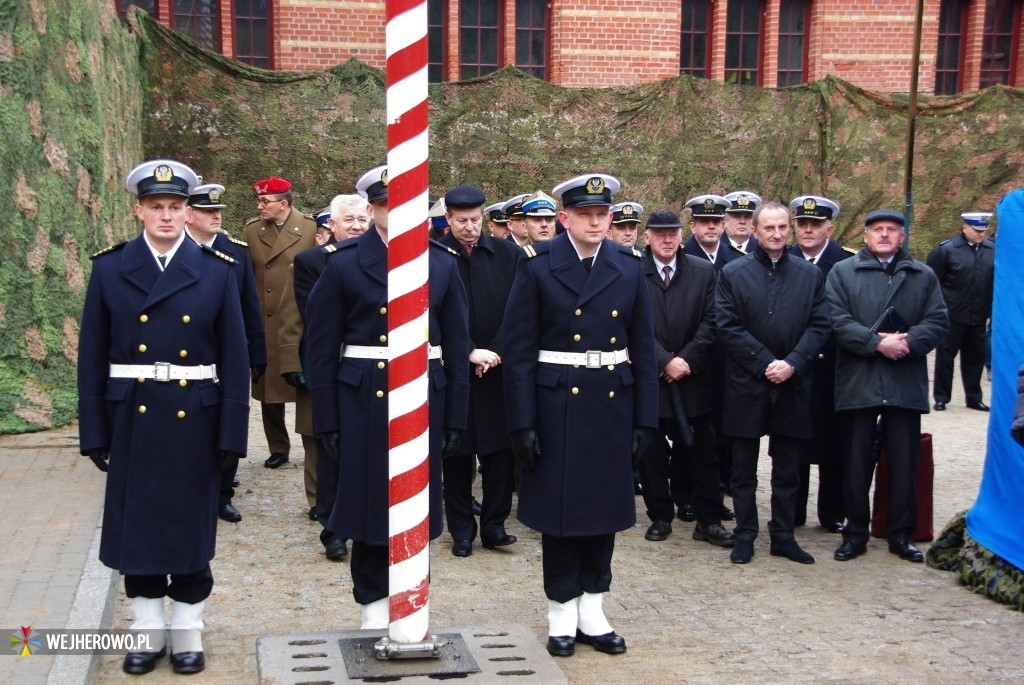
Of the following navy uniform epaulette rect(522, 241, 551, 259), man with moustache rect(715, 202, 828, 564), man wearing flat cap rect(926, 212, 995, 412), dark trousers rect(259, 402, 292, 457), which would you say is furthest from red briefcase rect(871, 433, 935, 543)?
man wearing flat cap rect(926, 212, 995, 412)

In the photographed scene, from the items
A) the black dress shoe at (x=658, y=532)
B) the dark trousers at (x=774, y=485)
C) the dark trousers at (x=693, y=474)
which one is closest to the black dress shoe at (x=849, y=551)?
the dark trousers at (x=774, y=485)

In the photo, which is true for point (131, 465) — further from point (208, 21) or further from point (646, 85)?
point (208, 21)

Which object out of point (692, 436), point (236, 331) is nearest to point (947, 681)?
point (692, 436)

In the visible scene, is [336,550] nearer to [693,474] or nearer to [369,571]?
A: [369,571]

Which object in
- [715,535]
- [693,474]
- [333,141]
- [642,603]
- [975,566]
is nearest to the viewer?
[642,603]

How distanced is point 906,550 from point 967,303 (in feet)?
20.4

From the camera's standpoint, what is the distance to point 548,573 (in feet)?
17.8

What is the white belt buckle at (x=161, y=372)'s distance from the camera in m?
4.92

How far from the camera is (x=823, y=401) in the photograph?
25.1ft

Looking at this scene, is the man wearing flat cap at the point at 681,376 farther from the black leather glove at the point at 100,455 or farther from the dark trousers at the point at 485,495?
the black leather glove at the point at 100,455

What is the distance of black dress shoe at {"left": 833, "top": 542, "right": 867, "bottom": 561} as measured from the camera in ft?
23.3

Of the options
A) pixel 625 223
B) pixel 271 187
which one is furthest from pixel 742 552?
pixel 271 187

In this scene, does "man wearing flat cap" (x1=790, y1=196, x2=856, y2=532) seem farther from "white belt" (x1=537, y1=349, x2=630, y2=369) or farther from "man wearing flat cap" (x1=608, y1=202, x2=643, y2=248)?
"white belt" (x1=537, y1=349, x2=630, y2=369)

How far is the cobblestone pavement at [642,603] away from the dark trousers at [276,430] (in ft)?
3.38
